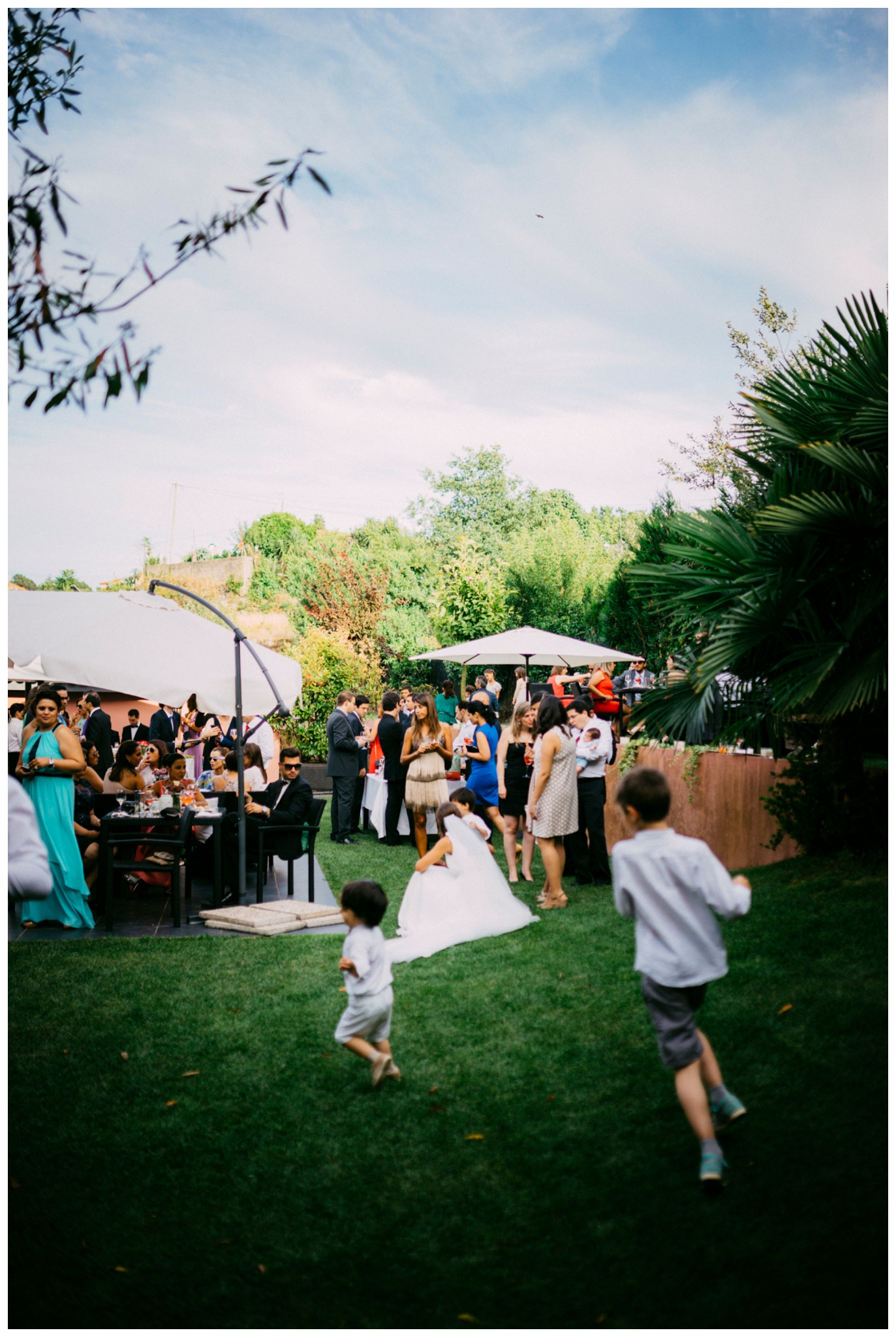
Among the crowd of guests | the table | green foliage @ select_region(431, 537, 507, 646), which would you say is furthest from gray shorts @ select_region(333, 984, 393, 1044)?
green foliage @ select_region(431, 537, 507, 646)

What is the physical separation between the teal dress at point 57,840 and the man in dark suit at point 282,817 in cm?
157

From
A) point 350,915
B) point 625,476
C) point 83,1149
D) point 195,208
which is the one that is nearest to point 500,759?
point 350,915

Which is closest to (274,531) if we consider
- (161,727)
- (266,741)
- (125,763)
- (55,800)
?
(161,727)

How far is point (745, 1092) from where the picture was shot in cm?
394

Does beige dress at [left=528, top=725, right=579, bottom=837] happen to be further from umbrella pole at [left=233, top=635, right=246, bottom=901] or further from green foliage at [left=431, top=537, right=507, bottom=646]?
green foliage at [left=431, top=537, right=507, bottom=646]

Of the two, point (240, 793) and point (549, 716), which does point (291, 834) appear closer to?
point (240, 793)

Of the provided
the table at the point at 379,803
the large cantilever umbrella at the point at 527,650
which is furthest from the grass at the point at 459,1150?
the large cantilever umbrella at the point at 527,650

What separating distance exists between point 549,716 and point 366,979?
3955 millimetres

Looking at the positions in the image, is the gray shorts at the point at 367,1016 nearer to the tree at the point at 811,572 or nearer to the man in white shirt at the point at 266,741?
A: the tree at the point at 811,572

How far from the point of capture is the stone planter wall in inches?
322

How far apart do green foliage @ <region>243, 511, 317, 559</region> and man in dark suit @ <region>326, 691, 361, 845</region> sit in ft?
125

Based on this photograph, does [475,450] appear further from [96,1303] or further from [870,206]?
[96,1303]

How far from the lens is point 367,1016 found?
4.46 meters

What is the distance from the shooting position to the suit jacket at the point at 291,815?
29.5 ft
